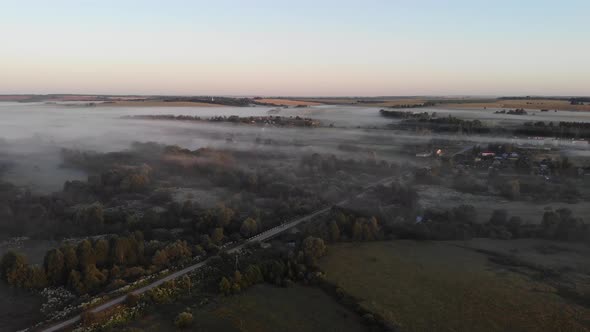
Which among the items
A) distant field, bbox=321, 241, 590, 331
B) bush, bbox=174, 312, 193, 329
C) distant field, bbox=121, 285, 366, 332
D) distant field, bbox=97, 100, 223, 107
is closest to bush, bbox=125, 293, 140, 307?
distant field, bbox=121, 285, 366, 332

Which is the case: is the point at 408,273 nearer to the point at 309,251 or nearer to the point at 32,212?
the point at 309,251

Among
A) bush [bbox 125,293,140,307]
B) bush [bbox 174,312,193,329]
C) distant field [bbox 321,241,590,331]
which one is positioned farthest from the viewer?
bush [bbox 125,293,140,307]

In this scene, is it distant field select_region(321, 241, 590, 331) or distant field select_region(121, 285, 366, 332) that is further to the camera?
distant field select_region(321, 241, 590, 331)

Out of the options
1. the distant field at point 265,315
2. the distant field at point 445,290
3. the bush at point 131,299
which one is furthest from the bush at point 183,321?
the distant field at point 445,290

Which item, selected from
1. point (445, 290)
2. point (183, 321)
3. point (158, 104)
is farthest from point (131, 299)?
point (158, 104)

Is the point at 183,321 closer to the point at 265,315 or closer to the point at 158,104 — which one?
the point at 265,315

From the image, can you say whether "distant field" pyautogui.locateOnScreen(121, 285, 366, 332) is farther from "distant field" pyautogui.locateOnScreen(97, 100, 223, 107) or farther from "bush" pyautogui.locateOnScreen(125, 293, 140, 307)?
"distant field" pyautogui.locateOnScreen(97, 100, 223, 107)
